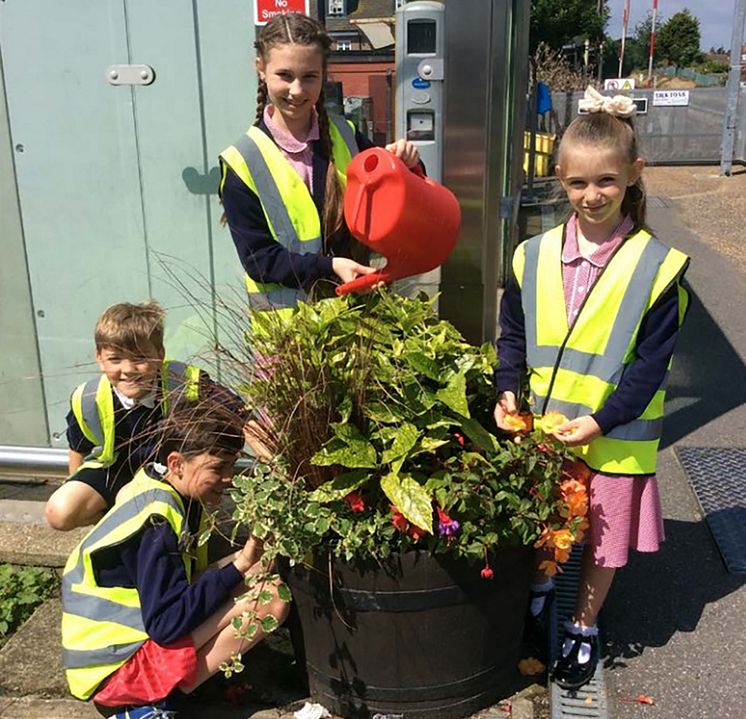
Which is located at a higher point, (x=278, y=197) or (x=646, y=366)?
(x=278, y=197)

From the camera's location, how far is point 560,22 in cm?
3638

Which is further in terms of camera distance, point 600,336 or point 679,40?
point 679,40

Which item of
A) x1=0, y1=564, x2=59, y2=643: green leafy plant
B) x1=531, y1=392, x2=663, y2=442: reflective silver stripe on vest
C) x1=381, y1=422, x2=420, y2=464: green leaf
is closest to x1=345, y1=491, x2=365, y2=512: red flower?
x1=381, y1=422, x2=420, y2=464: green leaf

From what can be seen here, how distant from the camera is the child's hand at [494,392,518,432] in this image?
8.05ft

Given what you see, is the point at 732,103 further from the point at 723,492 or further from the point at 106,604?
the point at 106,604

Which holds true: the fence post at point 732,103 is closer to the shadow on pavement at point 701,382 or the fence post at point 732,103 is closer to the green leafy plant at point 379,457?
the shadow on pavement at point 701,382

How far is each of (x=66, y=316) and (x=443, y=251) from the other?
1.96 meters

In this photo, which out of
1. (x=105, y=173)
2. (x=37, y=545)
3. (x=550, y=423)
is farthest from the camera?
(x=105, y=173)

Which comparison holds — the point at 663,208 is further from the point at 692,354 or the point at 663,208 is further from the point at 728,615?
the point at 728,615

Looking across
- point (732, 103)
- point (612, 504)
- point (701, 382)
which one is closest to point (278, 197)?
point (612, 504)

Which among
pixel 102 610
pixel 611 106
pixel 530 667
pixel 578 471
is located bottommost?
pixel 530 667

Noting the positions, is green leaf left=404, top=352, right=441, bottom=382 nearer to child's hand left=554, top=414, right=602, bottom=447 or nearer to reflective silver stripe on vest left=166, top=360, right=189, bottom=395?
child's hand left=554, top=414, right=602, bottom=447

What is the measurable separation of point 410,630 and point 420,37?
254 centimetres

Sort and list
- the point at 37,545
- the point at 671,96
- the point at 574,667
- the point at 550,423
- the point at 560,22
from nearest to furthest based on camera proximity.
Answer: the point at 550,423 → the point at 574,667 → the point at 37,545 → the point at 671,96 → the point at 560,22
